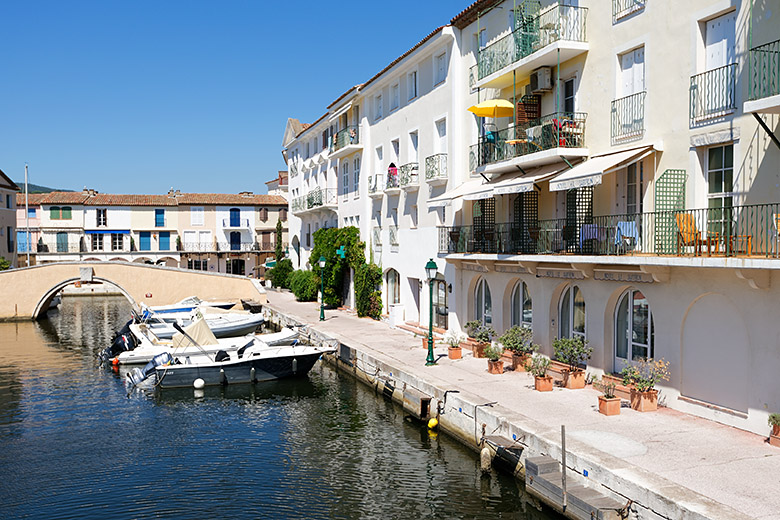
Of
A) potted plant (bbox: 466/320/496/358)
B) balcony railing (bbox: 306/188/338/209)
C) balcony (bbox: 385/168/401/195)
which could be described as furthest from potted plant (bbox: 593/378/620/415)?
balcony railing (bbox: 306/188/338/209)

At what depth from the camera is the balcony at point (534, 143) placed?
1920 centimetres

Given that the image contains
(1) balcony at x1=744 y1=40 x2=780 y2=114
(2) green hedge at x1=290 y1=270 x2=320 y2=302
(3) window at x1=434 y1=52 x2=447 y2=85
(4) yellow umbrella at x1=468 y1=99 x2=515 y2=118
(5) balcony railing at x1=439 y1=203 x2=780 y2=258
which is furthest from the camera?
(2) green hedge at x1=290 y1=270 x2=320 y2=302

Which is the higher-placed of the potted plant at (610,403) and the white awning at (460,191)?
the white awning at (460,191)

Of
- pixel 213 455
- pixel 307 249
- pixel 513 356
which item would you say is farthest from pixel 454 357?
pixel 307 249

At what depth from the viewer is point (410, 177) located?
3102 centimetres

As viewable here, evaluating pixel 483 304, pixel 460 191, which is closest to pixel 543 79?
pixel 460 191

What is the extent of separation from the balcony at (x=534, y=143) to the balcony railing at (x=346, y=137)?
1548 centimetres

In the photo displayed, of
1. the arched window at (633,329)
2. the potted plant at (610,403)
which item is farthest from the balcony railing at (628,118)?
the potted plant at (610,403)

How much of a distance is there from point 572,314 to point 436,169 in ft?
34.4

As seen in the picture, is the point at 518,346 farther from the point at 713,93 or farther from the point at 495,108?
the point at 713,93

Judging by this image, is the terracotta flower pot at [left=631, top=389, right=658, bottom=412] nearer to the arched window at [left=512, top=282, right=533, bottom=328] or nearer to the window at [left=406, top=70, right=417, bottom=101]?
the arched window at [left=512, top=282, right=533, bottom=328]

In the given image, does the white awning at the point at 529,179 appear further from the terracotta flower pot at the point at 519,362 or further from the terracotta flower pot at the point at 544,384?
the terracotta flower pot at the point at 544,384

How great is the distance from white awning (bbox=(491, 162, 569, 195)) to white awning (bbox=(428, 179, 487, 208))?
1932mm

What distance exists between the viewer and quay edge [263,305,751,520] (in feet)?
32.8
